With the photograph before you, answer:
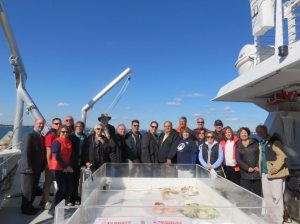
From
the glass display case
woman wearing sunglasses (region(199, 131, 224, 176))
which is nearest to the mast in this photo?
the glass display case

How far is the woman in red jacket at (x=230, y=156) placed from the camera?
6273mm

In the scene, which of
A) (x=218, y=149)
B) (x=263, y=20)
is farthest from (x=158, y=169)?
(x=263, y=20)

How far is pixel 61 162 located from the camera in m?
5.92

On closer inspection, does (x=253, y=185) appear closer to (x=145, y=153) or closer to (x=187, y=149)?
(x=187, y=149)

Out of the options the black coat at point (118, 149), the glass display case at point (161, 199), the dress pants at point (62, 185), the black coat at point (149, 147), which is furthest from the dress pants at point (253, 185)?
the dress pants at point (62, 185)

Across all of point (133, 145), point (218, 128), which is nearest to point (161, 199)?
point (133, 145)

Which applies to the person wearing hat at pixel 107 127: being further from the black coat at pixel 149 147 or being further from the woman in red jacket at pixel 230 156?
the woman in red jacket at pixel 230 156

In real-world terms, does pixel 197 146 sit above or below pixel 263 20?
below

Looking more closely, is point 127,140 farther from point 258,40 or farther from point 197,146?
point 258,40

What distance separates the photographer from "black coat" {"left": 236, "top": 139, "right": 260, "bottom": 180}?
5867mm

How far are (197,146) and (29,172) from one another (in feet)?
10.0

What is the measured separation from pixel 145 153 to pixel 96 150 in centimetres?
100

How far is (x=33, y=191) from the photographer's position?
627cm

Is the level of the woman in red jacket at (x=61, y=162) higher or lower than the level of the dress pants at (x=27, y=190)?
higher
